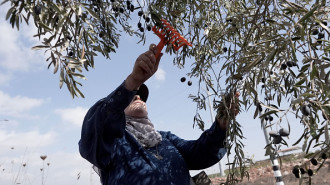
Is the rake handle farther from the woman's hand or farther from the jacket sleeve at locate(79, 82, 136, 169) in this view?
the jacket sleeve at locate(79, 82, 136, 169)

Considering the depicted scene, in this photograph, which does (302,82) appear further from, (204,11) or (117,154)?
(204,11)

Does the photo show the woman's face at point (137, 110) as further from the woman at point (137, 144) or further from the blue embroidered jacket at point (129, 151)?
the blue embroidered jacket at point (129, 151)

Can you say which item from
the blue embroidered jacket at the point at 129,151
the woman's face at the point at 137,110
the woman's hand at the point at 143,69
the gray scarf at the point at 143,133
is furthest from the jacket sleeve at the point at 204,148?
the woman's hand at the point at 143,69

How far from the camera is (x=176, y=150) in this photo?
198 centimetres

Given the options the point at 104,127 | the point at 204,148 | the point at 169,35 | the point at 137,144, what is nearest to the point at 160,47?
the point at 169,35

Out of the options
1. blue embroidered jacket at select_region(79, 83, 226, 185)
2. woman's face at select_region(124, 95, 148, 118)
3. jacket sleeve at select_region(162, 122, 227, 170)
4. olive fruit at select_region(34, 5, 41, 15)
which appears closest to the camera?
olive fruit at select_region(34, 5, 41, 15)

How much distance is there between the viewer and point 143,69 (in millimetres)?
1285

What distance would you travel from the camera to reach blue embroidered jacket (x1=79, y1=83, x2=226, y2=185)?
1526 mm

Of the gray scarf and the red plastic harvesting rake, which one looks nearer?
the red plastic harvesting rake

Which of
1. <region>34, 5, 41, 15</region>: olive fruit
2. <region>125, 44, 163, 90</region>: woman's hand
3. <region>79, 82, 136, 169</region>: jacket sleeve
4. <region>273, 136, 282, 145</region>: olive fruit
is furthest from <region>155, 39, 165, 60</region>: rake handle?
<region>273, 136, 282, 145</region>: olive fruit

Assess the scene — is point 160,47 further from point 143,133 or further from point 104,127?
point 143,133

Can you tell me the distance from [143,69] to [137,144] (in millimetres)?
700

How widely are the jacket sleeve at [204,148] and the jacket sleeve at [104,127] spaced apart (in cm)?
53

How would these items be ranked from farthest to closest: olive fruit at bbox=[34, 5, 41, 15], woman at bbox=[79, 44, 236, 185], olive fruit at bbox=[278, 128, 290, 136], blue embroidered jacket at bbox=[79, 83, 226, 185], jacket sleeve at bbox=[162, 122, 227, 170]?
jacket sleeve at bbox=[162, 122, 227, 170] → blue embroidered jacket at bbox=[79, 83, 226, 185] → woman at bbox=[79, 44, 236, 185] → olive fruit at bbox=[34, 5, 41, 15] → olive fruit at bbox=[278, 128, 290, 136]
